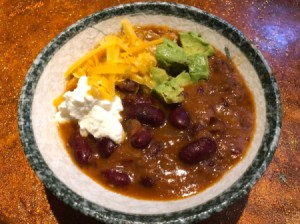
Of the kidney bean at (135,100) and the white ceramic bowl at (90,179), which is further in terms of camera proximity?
the kidney bean at (135,100)

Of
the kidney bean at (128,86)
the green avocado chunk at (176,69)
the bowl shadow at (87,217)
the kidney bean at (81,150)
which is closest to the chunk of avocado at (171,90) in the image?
the green avocado chunk at (176,69)

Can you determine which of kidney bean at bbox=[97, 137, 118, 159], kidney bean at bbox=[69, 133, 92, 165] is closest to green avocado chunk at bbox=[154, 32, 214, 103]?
kidney bean at bbox=[97, 137, 118, 159]

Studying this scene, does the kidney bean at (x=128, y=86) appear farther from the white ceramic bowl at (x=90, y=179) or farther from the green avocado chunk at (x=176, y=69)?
the white ceramic bowl at (x=90, y=179)

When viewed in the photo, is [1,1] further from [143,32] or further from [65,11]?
[143,32]

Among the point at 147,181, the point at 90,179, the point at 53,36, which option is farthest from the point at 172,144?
the point at 53,36

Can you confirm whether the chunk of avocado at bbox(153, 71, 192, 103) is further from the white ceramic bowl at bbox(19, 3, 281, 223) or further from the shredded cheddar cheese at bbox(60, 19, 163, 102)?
the white ceramic bowl at bbox(19, 3, 281, 223)

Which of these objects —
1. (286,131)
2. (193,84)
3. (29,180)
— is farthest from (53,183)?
(286,131)
